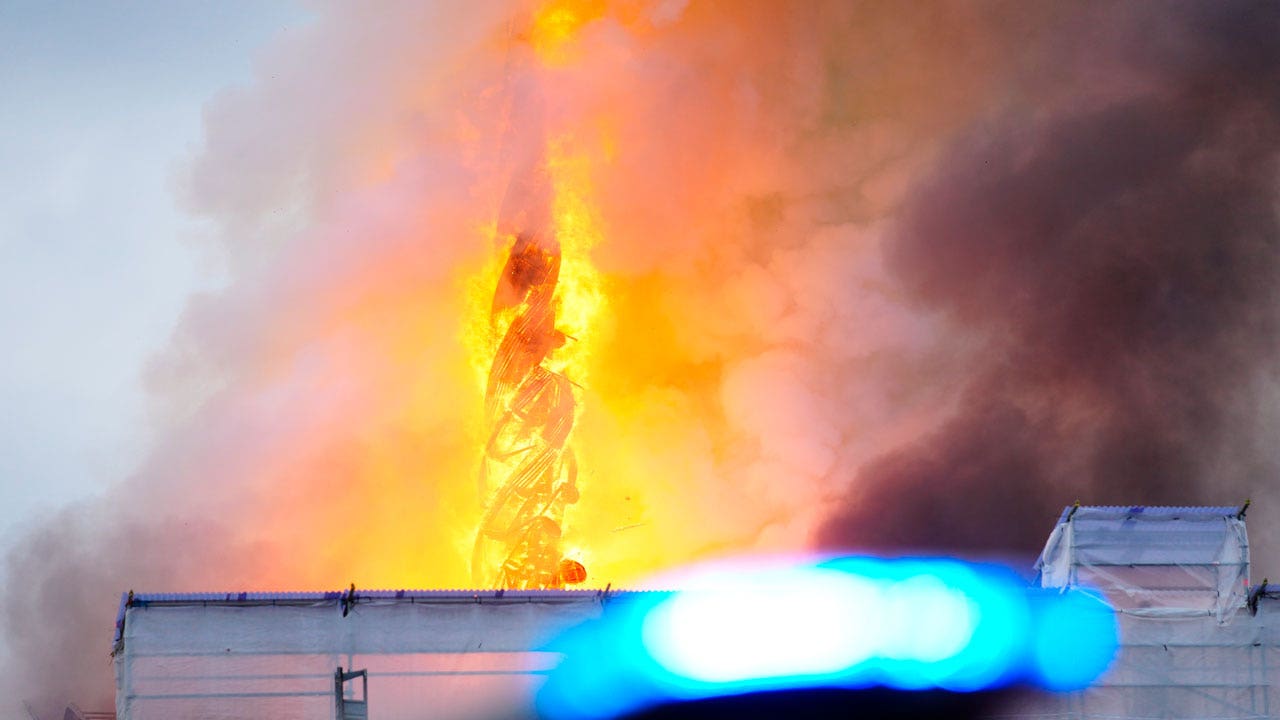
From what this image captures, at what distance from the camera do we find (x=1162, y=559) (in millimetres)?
37188

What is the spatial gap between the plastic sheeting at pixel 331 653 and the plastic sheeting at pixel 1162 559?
11842 millimetres

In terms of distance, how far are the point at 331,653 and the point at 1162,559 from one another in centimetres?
2016

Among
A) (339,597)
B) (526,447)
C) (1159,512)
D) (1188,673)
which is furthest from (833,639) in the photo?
(526,447)

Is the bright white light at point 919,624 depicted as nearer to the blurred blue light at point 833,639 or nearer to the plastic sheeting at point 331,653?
the blurred blue light at point 833,639

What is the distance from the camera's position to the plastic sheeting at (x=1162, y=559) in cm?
3688

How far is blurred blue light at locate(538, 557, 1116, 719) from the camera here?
36.6 meters

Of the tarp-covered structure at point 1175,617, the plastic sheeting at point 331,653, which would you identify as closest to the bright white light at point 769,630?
the plastic sheeting at point 331,653

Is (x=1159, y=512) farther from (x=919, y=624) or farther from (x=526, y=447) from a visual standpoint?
(x=526, y=447)

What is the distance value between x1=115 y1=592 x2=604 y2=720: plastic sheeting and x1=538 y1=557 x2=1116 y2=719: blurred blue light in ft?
3.76

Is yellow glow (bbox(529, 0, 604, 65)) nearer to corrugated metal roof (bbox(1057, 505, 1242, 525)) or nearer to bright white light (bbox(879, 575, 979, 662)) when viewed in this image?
bright white light (bbox(879, 575, 979, 662))

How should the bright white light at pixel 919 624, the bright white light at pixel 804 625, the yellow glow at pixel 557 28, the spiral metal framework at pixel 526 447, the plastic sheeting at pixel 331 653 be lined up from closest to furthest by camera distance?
the plastic sheeting at pixel 331 653 → the bright white light at pixel 804 625 → the bright white light at pixel 919 624 → the spiral metal framework at pixel 526 447 → the yellow glow at pixel 557 28

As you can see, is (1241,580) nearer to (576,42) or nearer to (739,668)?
(739,668)

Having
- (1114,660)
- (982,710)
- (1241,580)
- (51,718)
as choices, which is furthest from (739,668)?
(51,718)

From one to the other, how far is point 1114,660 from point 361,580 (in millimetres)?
26370
